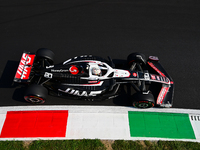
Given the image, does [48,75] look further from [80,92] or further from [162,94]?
[162,94]

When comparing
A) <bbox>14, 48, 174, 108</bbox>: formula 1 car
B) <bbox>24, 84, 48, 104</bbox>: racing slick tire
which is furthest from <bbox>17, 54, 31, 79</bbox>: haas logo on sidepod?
<bbox>24, 84, 48, 104</bbox>: racing slick tire

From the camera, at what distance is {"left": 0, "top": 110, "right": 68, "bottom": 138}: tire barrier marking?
634 centimetres

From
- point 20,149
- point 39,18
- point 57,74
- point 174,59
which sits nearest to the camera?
point 20,149

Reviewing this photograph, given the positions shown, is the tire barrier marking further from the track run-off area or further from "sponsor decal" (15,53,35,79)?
"sponsor decal" (15,53,35,79)

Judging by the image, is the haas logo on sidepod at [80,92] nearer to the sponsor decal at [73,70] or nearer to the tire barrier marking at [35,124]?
the sponsor decal at [73,70]

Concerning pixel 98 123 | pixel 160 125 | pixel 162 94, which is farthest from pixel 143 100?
pixel 98 123

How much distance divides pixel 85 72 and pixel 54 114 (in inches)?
82.9

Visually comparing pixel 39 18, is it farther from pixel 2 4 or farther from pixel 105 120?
pixel 105 120

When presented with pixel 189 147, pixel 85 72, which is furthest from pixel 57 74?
pixel 189 147

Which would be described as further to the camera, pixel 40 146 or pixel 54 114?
pixel 54 114

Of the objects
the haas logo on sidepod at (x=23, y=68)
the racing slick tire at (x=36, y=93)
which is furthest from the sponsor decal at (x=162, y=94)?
the haas logo on sidepod at (x=23, y=68)

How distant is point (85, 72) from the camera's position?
6695 millimetres

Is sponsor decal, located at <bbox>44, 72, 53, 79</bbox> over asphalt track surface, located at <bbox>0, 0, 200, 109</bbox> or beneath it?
beneath

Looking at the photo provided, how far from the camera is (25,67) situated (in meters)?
6.64
